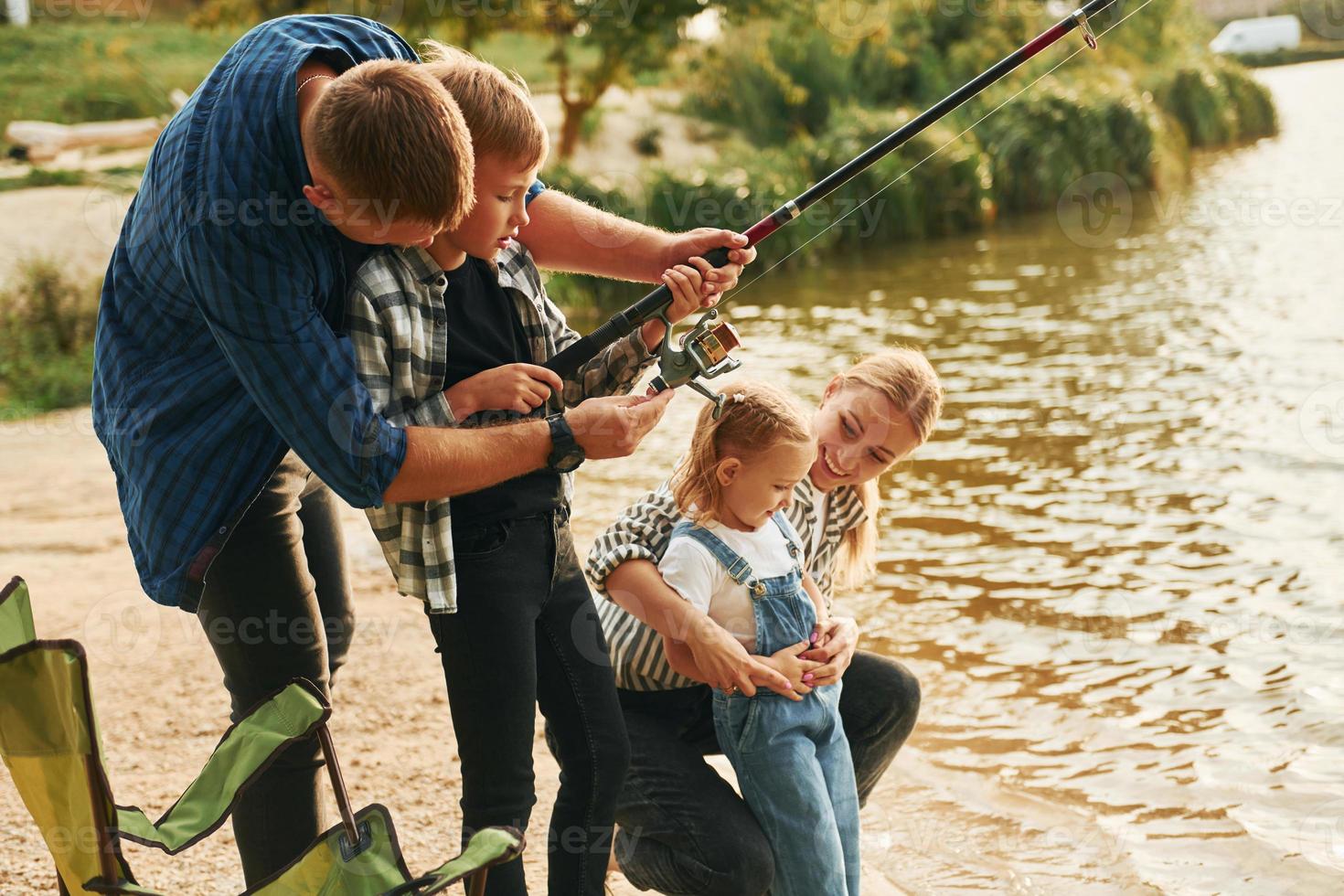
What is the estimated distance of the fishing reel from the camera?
79.0 inches

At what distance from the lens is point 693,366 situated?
2014mm

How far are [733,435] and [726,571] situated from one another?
0.22 metres

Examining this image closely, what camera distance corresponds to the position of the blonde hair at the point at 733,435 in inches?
82.7

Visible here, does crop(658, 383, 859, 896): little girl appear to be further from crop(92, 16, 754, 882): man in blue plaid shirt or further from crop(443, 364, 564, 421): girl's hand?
crop(443, 364, 564, 421): girl's hand

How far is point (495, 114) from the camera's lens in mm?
1781

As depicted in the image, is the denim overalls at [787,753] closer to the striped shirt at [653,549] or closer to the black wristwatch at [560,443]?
the striped shirt at [653,549]

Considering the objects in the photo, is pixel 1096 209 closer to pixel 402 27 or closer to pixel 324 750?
pixel 402 27

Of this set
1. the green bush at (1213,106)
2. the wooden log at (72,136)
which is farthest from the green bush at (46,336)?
the green bush at (1213,106)

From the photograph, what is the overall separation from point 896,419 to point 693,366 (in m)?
0.48

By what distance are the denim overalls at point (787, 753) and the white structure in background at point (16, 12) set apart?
1794cm

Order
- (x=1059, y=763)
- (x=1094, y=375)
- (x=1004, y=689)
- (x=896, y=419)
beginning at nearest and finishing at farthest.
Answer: (x=896, y=419) < (x=1059, y=763) < (x=1004, y=689) < (x=1094, y=375)

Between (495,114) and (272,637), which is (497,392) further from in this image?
(272,637)

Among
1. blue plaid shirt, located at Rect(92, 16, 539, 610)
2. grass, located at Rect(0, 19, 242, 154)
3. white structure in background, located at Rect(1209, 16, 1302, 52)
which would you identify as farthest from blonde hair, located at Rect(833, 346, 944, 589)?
white structure in background, located at Rect(1209, 16, 1302, 52)

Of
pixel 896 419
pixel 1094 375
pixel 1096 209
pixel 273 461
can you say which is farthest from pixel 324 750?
pixel 1096 209
